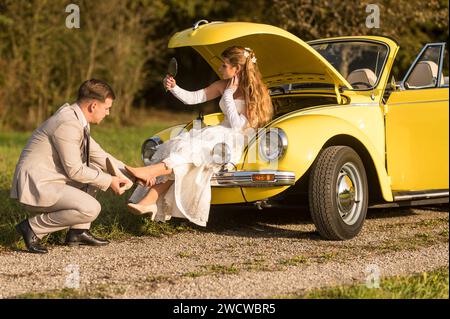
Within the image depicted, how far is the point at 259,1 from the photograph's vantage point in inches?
845

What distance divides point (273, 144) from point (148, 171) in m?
1.02

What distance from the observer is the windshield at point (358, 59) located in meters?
7.68

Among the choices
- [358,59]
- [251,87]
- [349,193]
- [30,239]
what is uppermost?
[358,59]

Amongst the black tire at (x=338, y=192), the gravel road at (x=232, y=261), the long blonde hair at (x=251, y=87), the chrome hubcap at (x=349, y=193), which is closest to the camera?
the gravel road at (x=232, y=261)

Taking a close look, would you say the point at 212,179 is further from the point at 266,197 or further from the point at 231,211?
the point at 231,211

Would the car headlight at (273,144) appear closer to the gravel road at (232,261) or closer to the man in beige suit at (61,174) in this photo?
the gravel road at (232,261)

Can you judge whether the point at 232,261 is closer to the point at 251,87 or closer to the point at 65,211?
the point at 65,211

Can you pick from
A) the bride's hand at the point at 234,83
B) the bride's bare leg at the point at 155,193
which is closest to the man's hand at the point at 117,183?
the bride's bare leg at the point at 155,193

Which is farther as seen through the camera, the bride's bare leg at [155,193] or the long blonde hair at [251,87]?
the long blonde hair at [251,87]

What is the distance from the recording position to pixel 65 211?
621 centimetres

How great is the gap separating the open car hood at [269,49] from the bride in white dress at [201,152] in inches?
13.9

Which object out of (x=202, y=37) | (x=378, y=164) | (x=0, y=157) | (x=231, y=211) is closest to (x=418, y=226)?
(x=378, y=164)

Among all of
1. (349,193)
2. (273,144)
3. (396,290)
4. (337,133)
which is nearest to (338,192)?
(349,193)

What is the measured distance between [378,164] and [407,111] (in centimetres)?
57
